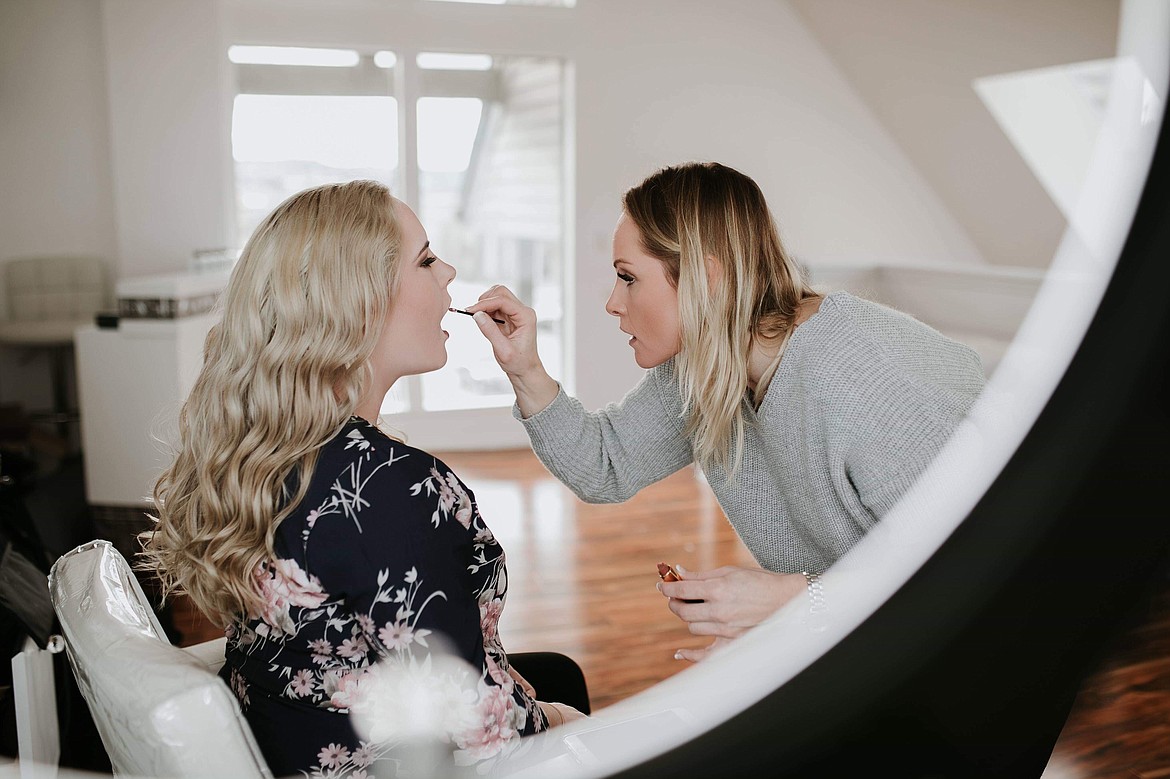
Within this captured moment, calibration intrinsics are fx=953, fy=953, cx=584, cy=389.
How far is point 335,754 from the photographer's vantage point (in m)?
0.74

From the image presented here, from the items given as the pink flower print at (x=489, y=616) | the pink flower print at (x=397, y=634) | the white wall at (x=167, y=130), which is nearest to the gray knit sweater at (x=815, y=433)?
the pink flower print at (x=489, y=616)

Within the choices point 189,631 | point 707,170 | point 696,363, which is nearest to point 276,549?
point 696,363

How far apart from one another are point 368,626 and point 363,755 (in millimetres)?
98

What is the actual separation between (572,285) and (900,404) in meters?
3.82

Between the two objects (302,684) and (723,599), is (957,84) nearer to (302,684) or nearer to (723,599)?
(723,599)

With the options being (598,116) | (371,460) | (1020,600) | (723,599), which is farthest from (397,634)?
(598,116)

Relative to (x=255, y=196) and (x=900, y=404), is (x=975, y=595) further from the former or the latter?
(x=255, y=196)

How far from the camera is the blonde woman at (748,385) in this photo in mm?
887

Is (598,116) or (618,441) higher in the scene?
(598,116)

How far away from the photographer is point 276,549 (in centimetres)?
76

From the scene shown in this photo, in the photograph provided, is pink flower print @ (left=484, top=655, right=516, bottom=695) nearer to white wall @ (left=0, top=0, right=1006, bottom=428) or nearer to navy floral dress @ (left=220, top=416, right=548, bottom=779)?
navy floral dress @ (left=220, top=416, right=548, bottom=779)

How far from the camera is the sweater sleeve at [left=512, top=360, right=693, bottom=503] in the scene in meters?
1.15

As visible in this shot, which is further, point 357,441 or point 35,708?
point 357,441

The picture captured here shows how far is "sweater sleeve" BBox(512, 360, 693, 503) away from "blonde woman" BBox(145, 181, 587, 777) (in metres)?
0.29
